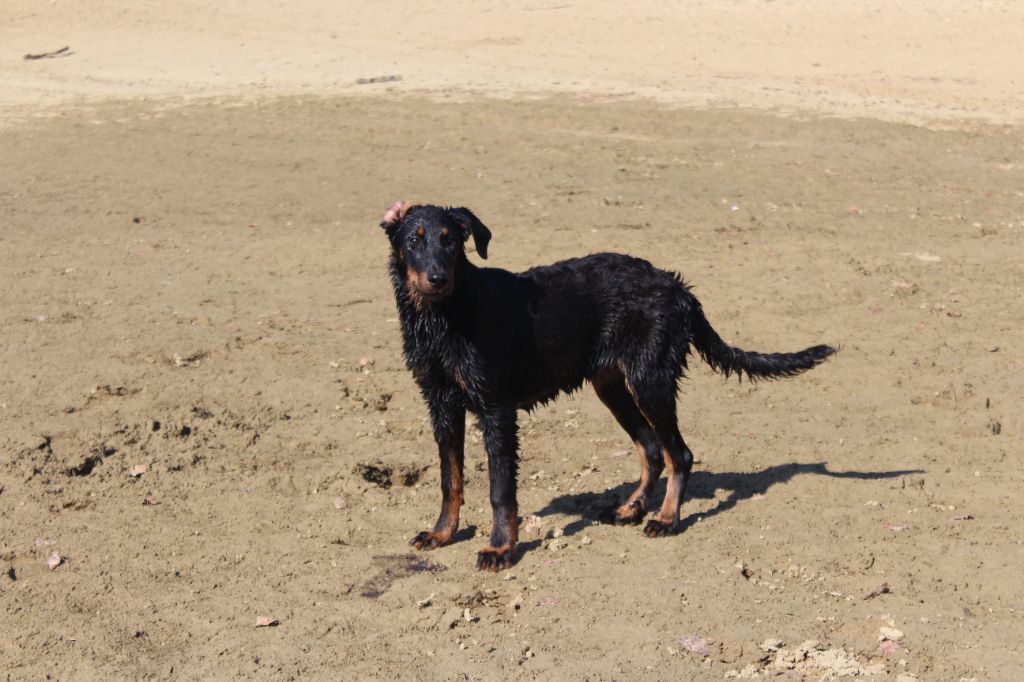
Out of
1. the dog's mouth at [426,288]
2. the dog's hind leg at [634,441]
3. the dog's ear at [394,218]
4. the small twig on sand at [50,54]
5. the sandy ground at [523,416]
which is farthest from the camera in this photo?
the small twig on sand at [50,54]

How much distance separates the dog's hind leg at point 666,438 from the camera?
7621 mm

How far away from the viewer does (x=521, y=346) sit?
7469 millimetres

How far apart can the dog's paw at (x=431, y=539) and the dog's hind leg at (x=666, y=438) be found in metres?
1.22

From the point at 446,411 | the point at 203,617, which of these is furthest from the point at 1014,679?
the point at 203,617

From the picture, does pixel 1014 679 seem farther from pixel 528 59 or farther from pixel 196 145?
pixel 528 59

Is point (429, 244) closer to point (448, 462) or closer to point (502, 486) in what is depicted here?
point (448, 462)

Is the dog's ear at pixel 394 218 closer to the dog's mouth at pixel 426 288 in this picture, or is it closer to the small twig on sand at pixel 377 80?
the dog's mouth at pixel 426 288

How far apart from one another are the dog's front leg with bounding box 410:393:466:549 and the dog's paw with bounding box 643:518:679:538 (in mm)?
1159

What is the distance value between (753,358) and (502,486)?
1945mm

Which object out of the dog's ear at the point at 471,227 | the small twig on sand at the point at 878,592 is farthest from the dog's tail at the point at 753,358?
the small twig on sand at the point at 878,592

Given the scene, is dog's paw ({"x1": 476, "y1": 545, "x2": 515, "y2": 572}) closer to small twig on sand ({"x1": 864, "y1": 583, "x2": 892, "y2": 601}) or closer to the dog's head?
the dog's head

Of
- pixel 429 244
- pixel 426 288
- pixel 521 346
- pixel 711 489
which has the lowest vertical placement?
pixel 711 489

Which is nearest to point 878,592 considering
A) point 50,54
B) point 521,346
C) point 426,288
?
point 521,346

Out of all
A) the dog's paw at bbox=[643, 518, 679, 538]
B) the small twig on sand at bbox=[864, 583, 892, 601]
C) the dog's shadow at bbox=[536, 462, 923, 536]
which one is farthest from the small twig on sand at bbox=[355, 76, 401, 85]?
the small twig on sand at bbox=[864, 583, 892, 601]
